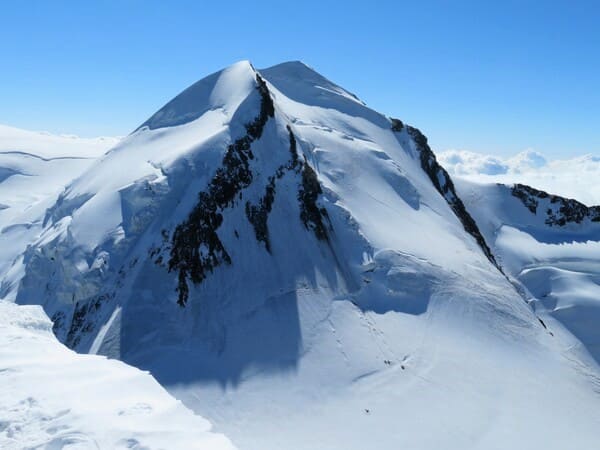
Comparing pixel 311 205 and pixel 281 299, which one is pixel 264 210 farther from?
pixel 281 299

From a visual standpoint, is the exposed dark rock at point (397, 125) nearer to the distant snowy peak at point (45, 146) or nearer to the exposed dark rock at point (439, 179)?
the exposed dark rock at point (439, 179)

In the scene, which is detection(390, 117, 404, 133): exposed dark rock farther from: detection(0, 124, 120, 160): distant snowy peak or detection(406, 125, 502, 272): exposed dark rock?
detection(0, 124, 120, 160): distant snowy peak

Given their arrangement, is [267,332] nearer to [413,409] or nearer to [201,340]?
[201,340]

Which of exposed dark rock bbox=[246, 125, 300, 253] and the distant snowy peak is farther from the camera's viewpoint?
the distant snowy peak

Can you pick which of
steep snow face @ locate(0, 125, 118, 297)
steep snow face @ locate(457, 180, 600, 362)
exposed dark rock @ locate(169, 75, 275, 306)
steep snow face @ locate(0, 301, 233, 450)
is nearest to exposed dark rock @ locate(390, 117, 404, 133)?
steep snow face @ locate(457, 180, 600, 362)

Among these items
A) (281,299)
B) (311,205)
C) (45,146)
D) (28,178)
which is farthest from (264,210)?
(45,146)

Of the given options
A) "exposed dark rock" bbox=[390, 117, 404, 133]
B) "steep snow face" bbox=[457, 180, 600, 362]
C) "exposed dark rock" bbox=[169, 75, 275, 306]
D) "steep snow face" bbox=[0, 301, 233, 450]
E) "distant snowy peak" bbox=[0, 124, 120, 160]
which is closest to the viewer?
"steep snow face" bbox=[0, 301, 233, 450]

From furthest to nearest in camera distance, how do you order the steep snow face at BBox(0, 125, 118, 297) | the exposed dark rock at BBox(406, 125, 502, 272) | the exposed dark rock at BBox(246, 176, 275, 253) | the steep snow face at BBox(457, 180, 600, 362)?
the exposed dark rock at BBox(406, 125, 502, 272) < the steep snow face at BBox(457, 180, 600, 362) < the steep snow face at BBox(0, 125, 118, 297) < the exposed dark rock at BBox(246, 176, 275, 253)

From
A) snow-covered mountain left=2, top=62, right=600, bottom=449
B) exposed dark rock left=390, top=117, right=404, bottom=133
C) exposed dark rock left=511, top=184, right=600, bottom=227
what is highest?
exposed dark rock left=390, top=117, right=404, bottom=133

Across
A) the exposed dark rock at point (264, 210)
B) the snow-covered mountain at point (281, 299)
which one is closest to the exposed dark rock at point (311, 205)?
the snow-covered mountain at point (281, 299)
